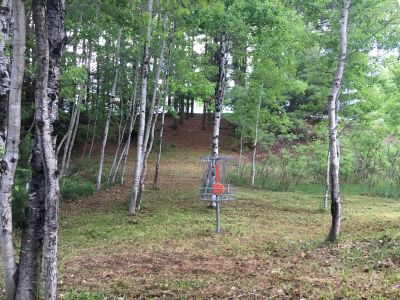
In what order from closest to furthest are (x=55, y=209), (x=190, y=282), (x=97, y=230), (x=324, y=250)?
(x=55, y=209) → (x=190, y=282) → (x=324, y=250) → (x=97, y=230)

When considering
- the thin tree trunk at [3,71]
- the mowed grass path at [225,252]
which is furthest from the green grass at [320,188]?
the thin tree trunk at [3,71]

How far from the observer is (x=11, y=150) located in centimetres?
405

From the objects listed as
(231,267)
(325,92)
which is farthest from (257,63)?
(231,267)

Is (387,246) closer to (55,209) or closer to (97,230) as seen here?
(55,209)

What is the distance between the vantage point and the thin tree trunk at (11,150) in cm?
383

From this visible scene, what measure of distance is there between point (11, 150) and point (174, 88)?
9304mm

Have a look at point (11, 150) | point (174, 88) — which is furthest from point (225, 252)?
point (174, 88)

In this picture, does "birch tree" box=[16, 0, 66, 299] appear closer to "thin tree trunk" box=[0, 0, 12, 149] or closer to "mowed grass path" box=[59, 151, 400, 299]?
"mowed grass path" box=[59, 151, 400, 299]

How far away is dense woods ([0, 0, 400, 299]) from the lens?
Answer: 3.66 meters

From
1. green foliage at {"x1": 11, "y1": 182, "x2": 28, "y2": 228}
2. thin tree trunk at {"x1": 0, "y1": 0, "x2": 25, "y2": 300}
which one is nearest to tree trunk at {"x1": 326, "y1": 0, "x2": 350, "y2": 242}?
thin tree trunk at {"x1": 0, "y1": 0, "x2": 25, "y2": 300}

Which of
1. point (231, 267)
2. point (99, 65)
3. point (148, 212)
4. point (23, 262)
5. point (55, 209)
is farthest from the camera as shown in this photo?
point (99, 65)

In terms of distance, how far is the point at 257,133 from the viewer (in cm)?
1752

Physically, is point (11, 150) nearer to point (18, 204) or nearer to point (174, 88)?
point (18, 204)

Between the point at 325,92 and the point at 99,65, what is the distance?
999 cm
